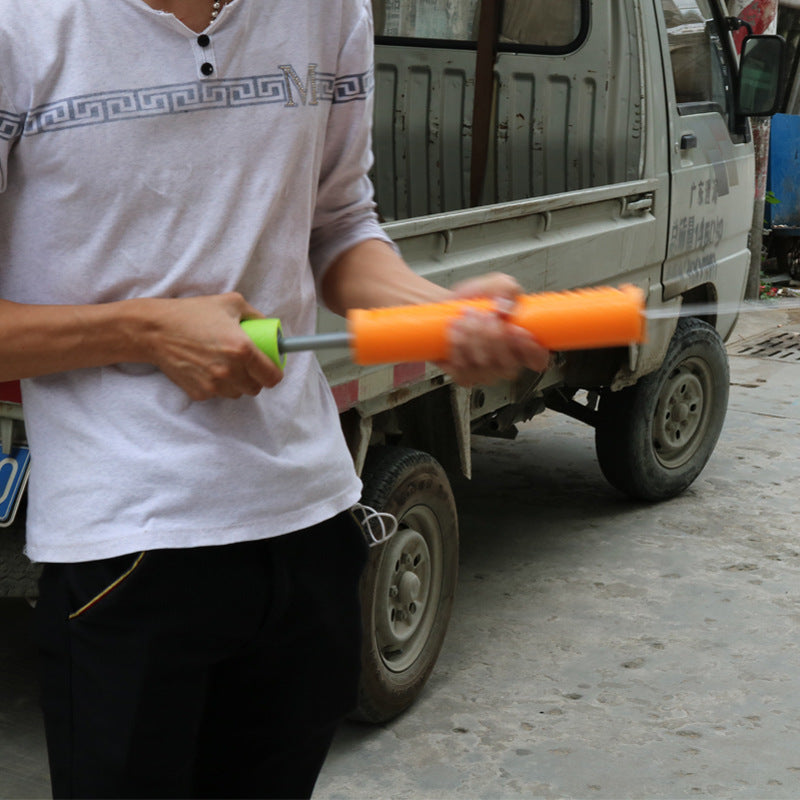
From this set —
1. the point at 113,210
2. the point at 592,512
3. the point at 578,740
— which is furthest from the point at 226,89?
the point at 592,512

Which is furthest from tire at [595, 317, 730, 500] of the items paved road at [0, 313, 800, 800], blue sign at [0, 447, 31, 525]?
blue sign at [0, 447, 31, 525]

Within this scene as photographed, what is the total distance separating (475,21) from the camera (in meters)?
5.22

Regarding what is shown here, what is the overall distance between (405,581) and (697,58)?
296cm

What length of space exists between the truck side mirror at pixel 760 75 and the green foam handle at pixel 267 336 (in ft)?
14.4

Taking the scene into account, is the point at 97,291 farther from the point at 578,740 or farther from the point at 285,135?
the point at 578,740

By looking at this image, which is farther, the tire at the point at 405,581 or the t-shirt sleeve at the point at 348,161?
the tire at the point at 405,581

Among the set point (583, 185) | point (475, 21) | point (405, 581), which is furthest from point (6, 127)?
point (475, 21)

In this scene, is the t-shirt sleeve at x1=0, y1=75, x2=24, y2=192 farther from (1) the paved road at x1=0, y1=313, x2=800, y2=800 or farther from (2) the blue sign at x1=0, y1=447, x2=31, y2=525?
(1) the paved road at x1=0, y1=313, x2=800, y2=800

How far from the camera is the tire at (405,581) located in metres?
3.52

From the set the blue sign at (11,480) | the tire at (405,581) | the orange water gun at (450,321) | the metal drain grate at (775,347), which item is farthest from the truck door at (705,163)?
the orange water gun at (450,321)

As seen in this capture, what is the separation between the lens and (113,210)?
152 centimetres

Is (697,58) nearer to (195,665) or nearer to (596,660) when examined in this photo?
(596,660)

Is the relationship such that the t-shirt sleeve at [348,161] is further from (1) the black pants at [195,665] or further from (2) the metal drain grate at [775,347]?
(2) the metal drain grate at [775,347]

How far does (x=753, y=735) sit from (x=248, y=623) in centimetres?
252
